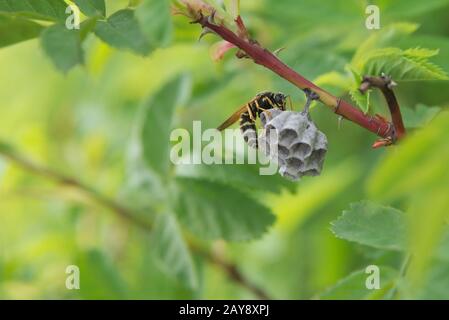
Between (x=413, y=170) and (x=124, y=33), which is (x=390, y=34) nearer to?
(x=124, y=33)

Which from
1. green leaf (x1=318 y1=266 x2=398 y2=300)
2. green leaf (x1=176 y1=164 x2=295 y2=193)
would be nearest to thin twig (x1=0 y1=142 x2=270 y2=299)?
green leaf (x1=176 y1=164 x2=295 y2=193)

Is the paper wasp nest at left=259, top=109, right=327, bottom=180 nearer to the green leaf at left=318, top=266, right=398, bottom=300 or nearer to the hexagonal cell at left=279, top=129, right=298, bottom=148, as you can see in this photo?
the hexagonal cell at left=279, top=129, right=298, bottom=148

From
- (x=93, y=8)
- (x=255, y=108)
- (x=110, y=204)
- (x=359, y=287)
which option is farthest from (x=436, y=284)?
(x=110, y=204)

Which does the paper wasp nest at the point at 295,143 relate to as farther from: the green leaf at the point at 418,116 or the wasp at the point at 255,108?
the green leaf at the point at 418,116

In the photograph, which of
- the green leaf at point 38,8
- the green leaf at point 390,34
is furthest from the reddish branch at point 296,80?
the green leaf at point 390,34
